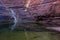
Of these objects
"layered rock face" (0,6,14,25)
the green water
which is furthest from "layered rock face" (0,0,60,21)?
the green water

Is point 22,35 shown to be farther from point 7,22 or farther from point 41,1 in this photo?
point 41,1

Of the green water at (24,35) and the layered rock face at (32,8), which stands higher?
the layered rock face at (32,8)

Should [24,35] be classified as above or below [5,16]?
below

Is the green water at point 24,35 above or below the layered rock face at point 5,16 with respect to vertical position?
below

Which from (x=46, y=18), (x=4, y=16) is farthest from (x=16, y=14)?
(x=46, y=18)

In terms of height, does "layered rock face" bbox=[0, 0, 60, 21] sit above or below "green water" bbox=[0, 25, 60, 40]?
above

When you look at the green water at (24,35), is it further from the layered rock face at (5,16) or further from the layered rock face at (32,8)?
the layered rock face at (32,8)

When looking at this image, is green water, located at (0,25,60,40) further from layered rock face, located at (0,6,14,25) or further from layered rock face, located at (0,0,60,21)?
layered rock face, located at (0,0,60,21)

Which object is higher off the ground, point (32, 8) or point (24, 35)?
point (32, 8)

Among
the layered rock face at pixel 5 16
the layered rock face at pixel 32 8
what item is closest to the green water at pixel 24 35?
the layered rock face at pixel 5 16

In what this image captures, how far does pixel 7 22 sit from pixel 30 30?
0.30m

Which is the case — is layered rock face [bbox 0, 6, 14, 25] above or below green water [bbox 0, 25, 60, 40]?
above

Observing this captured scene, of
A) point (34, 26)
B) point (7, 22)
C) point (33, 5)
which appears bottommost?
point (34, 26)

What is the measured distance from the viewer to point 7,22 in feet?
4.33
